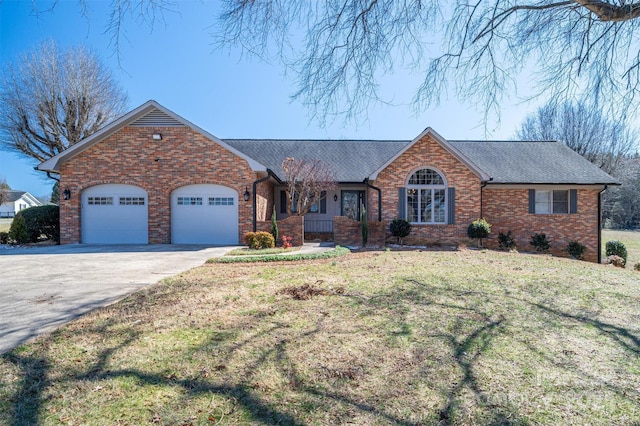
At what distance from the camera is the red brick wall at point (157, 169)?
554 inches

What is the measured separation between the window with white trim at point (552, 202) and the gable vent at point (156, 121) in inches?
693

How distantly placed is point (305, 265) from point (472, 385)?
652 centimetres

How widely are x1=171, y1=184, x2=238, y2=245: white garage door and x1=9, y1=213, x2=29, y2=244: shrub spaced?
645cm

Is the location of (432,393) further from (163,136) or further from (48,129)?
(48,129)

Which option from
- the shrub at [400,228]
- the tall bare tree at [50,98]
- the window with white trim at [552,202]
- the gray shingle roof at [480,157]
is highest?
the tall bare tree at [50,98]

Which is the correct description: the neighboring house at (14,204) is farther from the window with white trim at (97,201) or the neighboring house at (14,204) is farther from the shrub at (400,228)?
the shrub at (400,228)

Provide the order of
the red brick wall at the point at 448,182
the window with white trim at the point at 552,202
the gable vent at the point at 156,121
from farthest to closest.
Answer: the window with white trim at the point at 552,202
the red brick wall at the point at 448,182
the gable vent at the point at 156,121

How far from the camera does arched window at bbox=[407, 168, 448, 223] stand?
1509 cm

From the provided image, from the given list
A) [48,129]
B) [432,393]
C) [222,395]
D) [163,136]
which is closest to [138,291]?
[222,395]

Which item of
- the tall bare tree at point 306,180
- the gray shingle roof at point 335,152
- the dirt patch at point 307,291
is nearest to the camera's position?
the dirt patch at point 307,291

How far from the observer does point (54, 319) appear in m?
4.61

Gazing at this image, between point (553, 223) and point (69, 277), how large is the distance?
19359mm

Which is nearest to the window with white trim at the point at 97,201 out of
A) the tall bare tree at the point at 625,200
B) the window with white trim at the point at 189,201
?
the window with white trim at the point at 189,201

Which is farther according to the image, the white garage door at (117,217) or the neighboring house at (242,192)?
the white garage door at (117,217)
